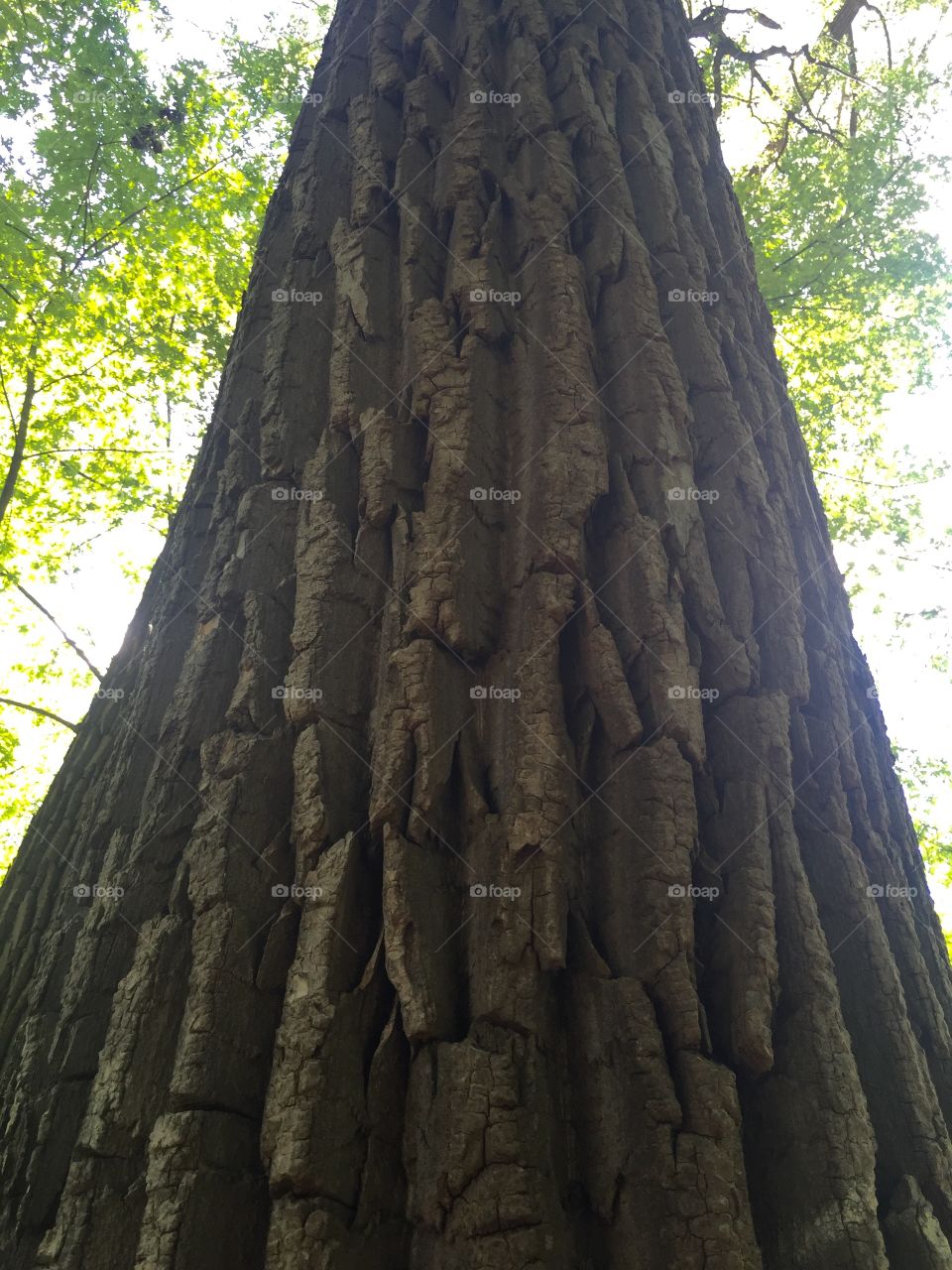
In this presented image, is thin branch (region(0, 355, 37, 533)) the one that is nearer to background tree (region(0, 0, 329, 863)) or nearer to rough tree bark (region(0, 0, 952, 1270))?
background tree (region(0, 0, 329, 863))

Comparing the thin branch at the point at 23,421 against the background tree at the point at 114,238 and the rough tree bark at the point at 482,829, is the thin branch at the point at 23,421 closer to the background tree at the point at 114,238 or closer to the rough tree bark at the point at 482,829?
the background tree at the point at 114,238

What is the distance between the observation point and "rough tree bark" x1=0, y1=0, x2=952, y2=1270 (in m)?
1.42

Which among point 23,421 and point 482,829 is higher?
point 23,421

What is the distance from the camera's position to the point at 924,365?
432 inches

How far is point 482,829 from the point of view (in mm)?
1707

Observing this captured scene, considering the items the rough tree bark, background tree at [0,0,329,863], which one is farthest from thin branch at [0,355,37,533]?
the rough tree bark

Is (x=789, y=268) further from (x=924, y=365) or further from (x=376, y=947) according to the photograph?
(x=376, y=947)

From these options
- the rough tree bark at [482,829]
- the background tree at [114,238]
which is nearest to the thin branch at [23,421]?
the background tree at [114,238]

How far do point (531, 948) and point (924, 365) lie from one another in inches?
470

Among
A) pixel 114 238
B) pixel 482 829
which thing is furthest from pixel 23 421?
pixel 482 829

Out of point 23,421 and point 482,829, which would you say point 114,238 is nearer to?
point 23,421

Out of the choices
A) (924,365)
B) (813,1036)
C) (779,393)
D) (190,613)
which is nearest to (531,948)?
(813,1036)

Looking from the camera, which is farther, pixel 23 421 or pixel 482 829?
pixel 23 421

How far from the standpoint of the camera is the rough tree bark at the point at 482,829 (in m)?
1.42
